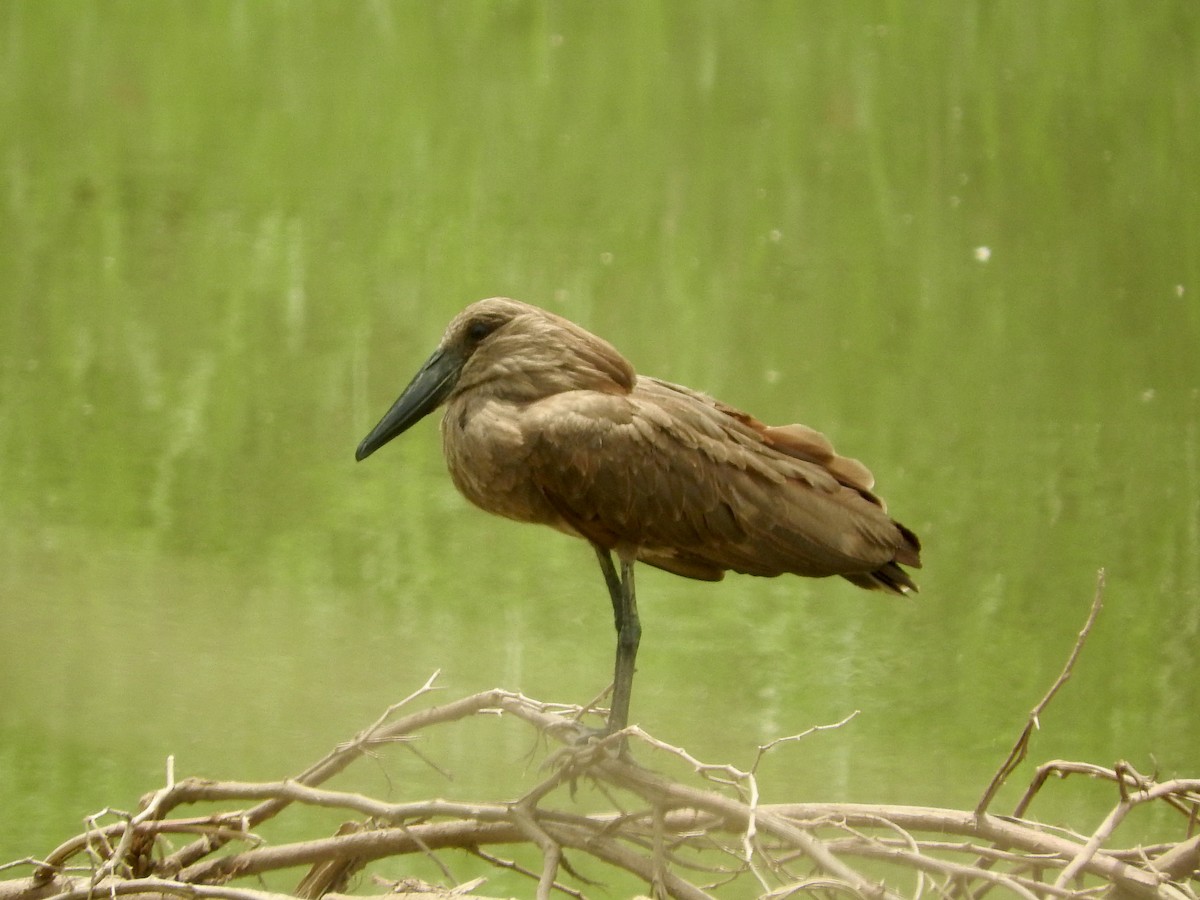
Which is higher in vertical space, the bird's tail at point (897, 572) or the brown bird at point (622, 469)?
the brown bird at point (622, 469)

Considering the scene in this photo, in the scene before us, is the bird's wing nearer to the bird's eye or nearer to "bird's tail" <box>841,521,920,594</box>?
"bird's tail" <box>841,521,920,594</box>

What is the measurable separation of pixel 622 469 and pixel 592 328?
4.52 feet

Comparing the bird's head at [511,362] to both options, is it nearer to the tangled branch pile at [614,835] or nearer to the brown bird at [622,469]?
the brown bird at [622,469]

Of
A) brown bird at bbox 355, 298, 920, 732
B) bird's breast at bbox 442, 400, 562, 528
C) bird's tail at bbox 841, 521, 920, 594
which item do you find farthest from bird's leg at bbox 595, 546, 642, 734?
bird's tail at bbox 841, 521, 920, 594

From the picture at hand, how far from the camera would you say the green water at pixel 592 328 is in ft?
8.14

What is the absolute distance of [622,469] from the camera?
1585 mm

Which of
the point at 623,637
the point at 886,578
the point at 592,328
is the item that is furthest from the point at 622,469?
the point at 592,328

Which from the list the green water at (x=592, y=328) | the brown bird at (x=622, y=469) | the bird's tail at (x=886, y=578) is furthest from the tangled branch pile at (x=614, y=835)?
the green water at (x=592, y=328)

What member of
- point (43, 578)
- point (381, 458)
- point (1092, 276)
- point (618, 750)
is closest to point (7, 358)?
point (43, 578)

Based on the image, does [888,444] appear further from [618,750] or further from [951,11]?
[618,750]

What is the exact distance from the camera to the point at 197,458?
275cm

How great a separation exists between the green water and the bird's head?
35.4 inches

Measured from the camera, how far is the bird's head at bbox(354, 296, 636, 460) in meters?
1.63

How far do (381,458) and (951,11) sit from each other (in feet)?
5.68
